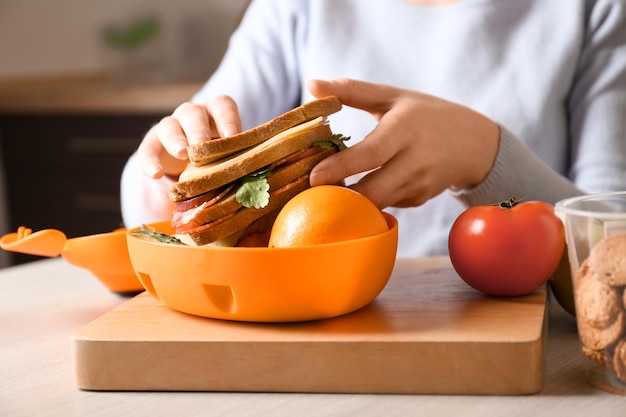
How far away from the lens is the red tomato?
2.64 ft

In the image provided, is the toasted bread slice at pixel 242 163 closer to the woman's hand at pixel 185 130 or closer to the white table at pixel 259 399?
the woman's hand at pixel 185 130

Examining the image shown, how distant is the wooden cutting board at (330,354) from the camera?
70cm

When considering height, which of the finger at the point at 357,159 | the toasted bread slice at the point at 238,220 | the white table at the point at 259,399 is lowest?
the white table at the point at 259,399

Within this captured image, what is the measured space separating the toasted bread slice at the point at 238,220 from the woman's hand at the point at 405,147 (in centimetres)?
3

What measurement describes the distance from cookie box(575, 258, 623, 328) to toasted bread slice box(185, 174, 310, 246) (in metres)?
0.28

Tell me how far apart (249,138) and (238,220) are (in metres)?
0.09

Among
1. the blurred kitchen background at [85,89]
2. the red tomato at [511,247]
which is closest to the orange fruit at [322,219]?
the red tomato at [511,247]

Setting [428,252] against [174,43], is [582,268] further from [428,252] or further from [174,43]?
[174,43]

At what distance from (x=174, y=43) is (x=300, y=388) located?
122 inches

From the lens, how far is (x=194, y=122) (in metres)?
0.91

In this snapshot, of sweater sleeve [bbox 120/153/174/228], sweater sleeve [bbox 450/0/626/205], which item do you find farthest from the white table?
sweater sleeve [bbox 450/0/626/205]

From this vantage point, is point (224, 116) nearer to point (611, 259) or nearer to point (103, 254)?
point (103, 254)

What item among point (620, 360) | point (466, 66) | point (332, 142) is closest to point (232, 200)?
point (332, 142)

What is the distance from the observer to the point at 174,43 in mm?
3621
